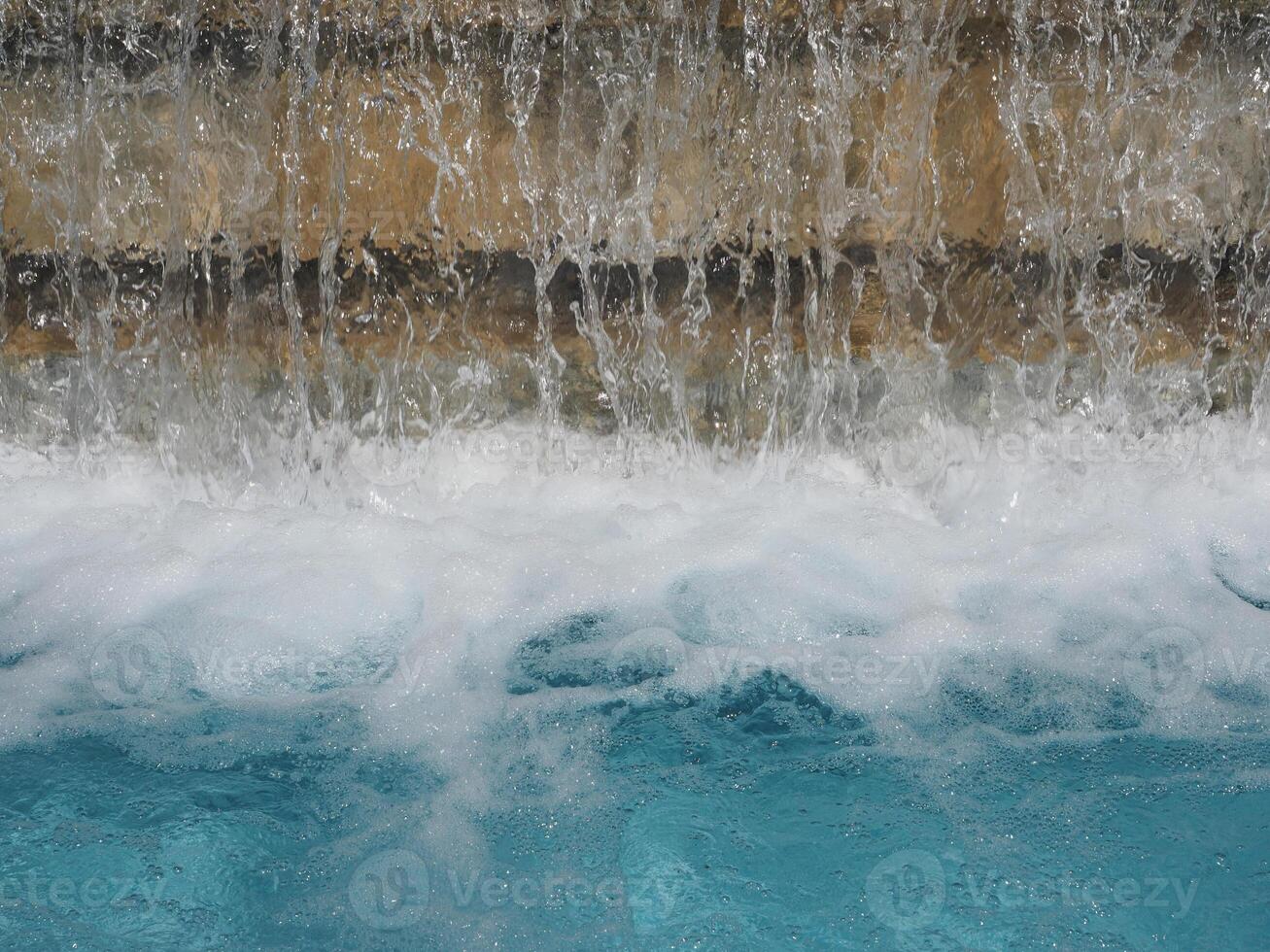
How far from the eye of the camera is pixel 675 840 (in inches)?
79.0

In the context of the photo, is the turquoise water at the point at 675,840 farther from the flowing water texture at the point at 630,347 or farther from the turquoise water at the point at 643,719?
the flowing water texture at the point at 630,347

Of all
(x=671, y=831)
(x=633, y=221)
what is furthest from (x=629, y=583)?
(x=633, y=221)

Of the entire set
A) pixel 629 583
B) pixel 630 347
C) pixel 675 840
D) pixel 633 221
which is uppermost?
pixel 633 221

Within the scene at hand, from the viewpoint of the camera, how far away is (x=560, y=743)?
228cm

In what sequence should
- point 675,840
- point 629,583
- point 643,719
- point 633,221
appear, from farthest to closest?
point 633,221 → point 629,583 → point 643,719 → point 675,840

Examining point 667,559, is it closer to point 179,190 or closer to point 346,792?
point 346,792

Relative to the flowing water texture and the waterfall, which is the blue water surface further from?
the waterfall

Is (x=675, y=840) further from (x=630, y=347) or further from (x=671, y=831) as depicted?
A: (x=630, y=347)

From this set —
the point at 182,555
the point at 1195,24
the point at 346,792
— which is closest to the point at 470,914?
the point at 346,792

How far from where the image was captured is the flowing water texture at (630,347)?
269cm

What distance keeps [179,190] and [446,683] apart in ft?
5.82

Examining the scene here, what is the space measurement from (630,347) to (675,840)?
6.00 ft

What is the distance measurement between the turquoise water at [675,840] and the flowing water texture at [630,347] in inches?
8.7

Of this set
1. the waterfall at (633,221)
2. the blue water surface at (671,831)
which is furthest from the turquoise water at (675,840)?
the waterfall at (633,221)
